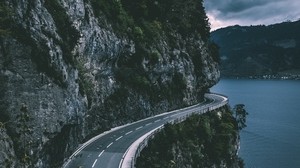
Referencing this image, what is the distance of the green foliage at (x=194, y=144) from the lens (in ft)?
168

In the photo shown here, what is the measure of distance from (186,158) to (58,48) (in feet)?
94.7

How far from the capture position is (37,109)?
31.9 m

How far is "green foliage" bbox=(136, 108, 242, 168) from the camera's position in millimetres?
51206

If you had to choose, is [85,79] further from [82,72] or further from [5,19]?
[5,19]

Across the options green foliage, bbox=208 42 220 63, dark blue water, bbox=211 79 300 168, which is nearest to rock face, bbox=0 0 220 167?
green foliage, bbox=208 42 220 63

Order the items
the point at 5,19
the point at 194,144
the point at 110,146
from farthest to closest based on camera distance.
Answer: the point at 194,144
the point at 110,146
the point at 5,19

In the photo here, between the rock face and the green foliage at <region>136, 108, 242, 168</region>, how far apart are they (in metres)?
8.77

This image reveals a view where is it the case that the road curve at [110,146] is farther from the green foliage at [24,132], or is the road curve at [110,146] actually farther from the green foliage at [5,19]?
the green foliage at [5,19]

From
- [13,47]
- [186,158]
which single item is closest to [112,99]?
[186,158]

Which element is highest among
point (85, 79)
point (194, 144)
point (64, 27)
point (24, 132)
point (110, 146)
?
point (64, 27)

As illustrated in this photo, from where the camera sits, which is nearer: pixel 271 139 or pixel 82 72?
pixel 82 72

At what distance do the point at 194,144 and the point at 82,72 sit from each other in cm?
2127

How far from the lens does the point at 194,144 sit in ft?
201

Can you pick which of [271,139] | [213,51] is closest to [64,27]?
[213,51]
